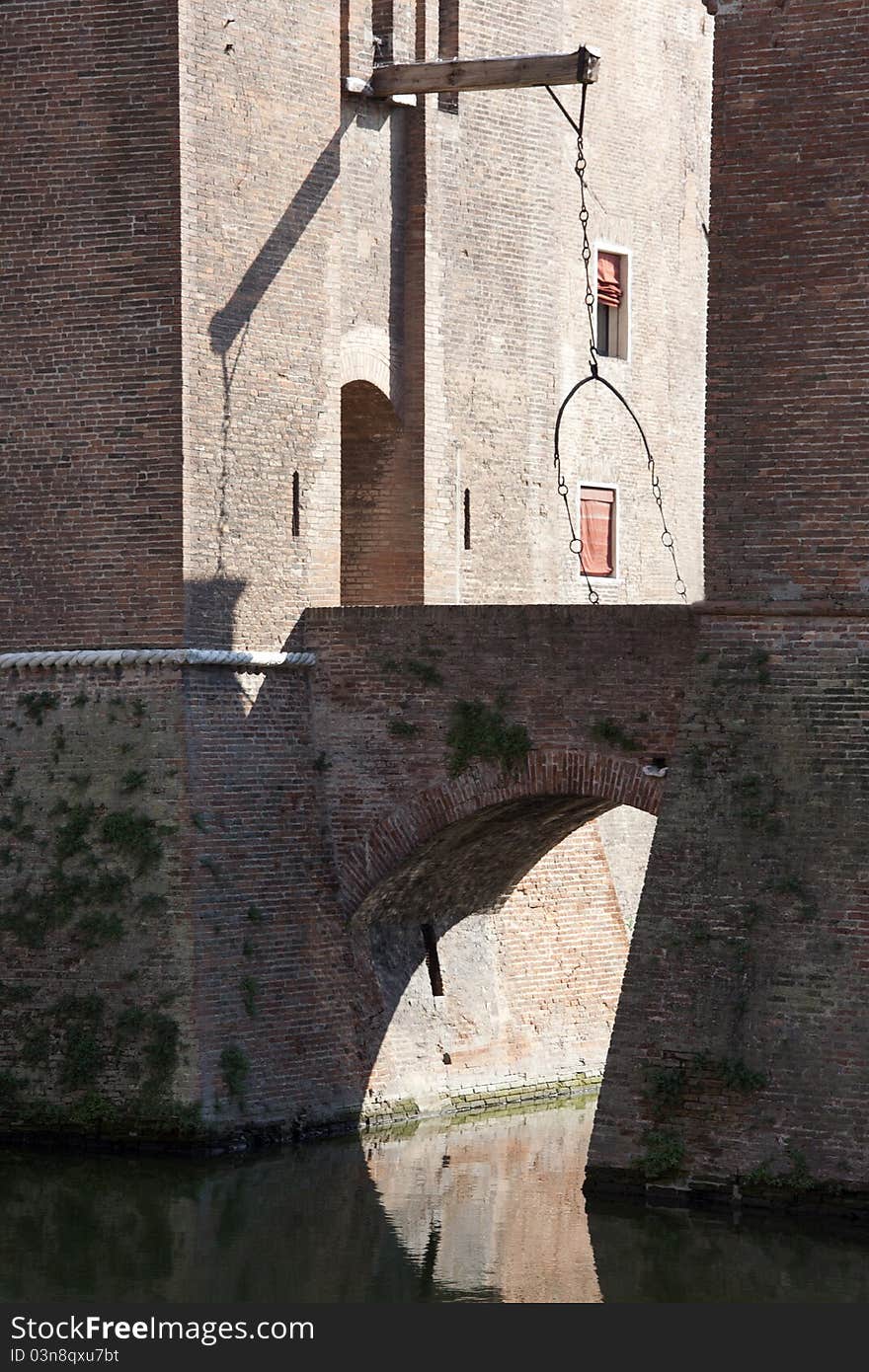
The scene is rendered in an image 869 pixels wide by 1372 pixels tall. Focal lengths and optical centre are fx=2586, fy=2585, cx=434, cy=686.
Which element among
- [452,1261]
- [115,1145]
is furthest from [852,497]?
[115,1145]

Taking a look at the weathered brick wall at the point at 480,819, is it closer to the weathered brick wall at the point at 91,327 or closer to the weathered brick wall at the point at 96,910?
the weathered brick wall at the point at 96,910

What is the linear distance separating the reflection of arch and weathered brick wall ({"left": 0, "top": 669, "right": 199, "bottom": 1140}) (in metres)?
3.42

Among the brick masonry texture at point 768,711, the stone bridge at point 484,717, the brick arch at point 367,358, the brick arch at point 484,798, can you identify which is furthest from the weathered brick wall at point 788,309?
the brick arch at point 367,358

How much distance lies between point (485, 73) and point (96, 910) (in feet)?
22.9

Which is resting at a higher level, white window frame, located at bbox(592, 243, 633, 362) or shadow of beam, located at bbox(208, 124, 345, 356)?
white window frame, located at bbox(592, 243, 633, 362)

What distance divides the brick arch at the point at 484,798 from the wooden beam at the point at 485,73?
4.98 meters

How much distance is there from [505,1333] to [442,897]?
7208mm

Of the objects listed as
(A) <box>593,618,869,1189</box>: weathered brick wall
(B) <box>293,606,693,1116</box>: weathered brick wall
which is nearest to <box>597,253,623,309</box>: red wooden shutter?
(B) <box>293,606,693,1116</box>: weathered brick wall

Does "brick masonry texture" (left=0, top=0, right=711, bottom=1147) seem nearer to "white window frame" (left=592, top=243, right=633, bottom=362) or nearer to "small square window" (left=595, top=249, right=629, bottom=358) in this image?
"small square window" (left=595, top=249, right=629, bottom=358)

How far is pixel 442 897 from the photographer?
20.2 metres

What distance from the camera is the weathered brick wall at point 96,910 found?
697 inches

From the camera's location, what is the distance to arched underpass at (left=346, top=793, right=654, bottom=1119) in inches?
758

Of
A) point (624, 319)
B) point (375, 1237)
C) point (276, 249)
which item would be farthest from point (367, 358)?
point (375, 1237)

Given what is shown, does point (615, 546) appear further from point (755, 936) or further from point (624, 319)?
point (755, 936)
